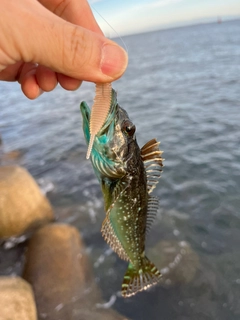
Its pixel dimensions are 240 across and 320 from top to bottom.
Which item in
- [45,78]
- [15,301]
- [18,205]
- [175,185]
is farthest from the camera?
[175,185]

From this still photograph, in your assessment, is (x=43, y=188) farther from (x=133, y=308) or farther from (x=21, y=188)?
(x=133, y=308)

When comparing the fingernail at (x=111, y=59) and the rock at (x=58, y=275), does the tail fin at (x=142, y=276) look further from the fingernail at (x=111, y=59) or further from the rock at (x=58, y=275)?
the fingernail at (x=111, y=59)

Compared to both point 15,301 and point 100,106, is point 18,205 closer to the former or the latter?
point 15,301

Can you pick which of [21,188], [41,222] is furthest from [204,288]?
[21,188]

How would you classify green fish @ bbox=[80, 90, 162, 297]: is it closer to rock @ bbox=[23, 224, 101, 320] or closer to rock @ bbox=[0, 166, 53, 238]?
rock @ bbox=[23, 224, 101, 320]

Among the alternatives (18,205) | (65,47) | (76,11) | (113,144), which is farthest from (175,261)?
(65,47)

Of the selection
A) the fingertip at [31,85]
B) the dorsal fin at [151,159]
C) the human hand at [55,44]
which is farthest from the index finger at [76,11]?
the dorsal fin at [151,159]
